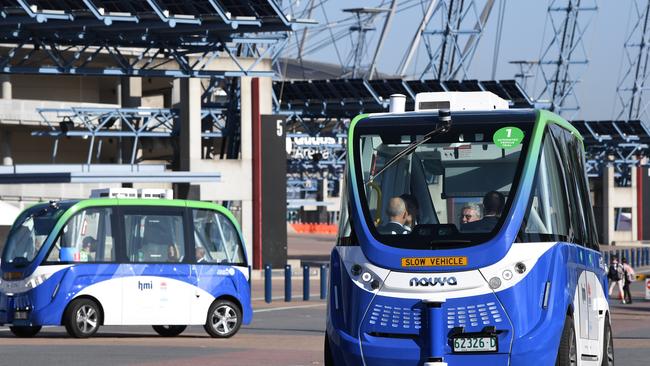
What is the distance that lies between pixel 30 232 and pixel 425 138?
11350mm

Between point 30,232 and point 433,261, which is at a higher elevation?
point 433,261

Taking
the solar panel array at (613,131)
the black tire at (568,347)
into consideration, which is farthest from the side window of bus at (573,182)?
the solar panel array at (613,131)

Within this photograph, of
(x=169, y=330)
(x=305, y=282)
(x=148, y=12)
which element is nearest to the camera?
(x=169, y=330)

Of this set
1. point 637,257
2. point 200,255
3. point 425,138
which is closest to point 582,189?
point 425,138

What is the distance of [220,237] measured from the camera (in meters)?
23.5

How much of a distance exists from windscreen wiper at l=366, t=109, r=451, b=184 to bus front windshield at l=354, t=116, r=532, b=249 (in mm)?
12

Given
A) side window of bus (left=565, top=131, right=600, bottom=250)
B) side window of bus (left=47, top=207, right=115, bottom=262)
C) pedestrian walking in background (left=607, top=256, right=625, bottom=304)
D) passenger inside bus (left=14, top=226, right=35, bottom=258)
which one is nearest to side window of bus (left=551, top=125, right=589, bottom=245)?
side window of bus (left=565, top=131, right=600, bottom=250)

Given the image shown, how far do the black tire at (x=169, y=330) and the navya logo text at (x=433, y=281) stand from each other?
12.4 meters

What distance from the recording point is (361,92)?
66.2m

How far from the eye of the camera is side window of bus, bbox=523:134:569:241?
12305mm

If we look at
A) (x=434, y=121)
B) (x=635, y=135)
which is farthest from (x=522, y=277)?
(x=635, y=135)

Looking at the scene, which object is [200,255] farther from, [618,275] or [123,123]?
[123,123]

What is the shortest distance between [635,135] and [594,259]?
7936 centimetres

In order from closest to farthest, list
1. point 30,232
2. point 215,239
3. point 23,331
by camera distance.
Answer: point 30,232, point 23,331, point 215,239
